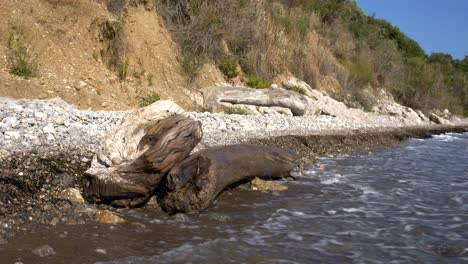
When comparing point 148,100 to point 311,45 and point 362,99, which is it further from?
point 362,99

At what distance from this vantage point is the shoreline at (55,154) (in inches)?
173

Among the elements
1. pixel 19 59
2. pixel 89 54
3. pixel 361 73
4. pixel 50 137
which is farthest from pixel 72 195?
pixel 361 73

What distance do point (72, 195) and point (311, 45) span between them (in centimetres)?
1665

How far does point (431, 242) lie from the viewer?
444cm

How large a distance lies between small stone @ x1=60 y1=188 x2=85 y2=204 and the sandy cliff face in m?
4.93

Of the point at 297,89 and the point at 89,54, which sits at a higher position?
the point at 89,54

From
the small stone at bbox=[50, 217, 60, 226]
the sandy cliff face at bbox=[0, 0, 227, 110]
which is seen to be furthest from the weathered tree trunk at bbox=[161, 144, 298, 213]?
the sandy cliff face at bbox=[0, 0, 227, 110]

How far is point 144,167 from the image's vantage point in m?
4.93

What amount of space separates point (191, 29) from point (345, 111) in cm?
598

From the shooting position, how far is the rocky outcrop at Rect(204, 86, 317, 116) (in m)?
13.1

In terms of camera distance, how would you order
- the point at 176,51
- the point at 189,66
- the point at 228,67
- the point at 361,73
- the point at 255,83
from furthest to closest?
the point at 361,73 < the point at 255,83 < the point at 228,67 < the point at 176,51 < the point at 189,66

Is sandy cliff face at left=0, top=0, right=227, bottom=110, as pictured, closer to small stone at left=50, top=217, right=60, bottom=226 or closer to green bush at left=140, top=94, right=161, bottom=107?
green bush at left=140, top=94, right=161, bottom=107

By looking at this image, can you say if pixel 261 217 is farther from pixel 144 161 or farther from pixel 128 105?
pixel 128 105

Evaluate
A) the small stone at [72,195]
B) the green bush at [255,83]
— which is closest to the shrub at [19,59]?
the small stone at [72,195]
